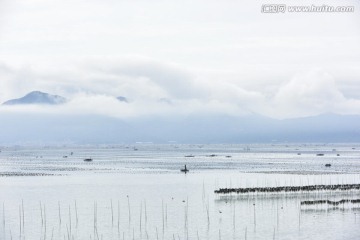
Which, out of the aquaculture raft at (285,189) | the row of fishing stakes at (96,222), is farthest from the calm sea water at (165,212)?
the aquaculture raft at (285,189)

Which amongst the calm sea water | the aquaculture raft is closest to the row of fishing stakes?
the calm sea water

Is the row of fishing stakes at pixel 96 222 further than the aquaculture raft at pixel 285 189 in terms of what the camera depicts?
No

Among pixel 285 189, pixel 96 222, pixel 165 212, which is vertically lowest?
pixel 96 222

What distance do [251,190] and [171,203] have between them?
11.3m

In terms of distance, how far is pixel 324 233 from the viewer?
4728cm

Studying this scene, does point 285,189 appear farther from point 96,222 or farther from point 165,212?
point 96,222

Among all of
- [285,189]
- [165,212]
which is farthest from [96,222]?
[285,189]

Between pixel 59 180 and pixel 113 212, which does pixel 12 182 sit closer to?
pixel 59 180

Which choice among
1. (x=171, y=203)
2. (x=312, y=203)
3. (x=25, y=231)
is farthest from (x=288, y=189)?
(x=25, y=231)

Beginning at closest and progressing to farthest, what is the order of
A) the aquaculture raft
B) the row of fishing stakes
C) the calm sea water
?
the row of fishing stakes
the calm sea water
the aquaculture raft

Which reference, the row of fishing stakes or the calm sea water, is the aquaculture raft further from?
the row of fishing stakes

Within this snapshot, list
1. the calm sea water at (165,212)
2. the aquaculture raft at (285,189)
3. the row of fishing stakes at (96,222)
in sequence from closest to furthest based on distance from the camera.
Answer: the row of fishing stakes at (96,222)
the calm sea water at (165,212)
the aquaculture raft at (285,189)

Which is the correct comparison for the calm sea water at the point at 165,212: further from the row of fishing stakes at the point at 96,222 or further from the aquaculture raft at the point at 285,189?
the aquaculture raft at the point at 285,189

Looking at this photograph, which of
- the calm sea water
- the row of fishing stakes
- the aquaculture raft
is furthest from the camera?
the aquaculture raft
